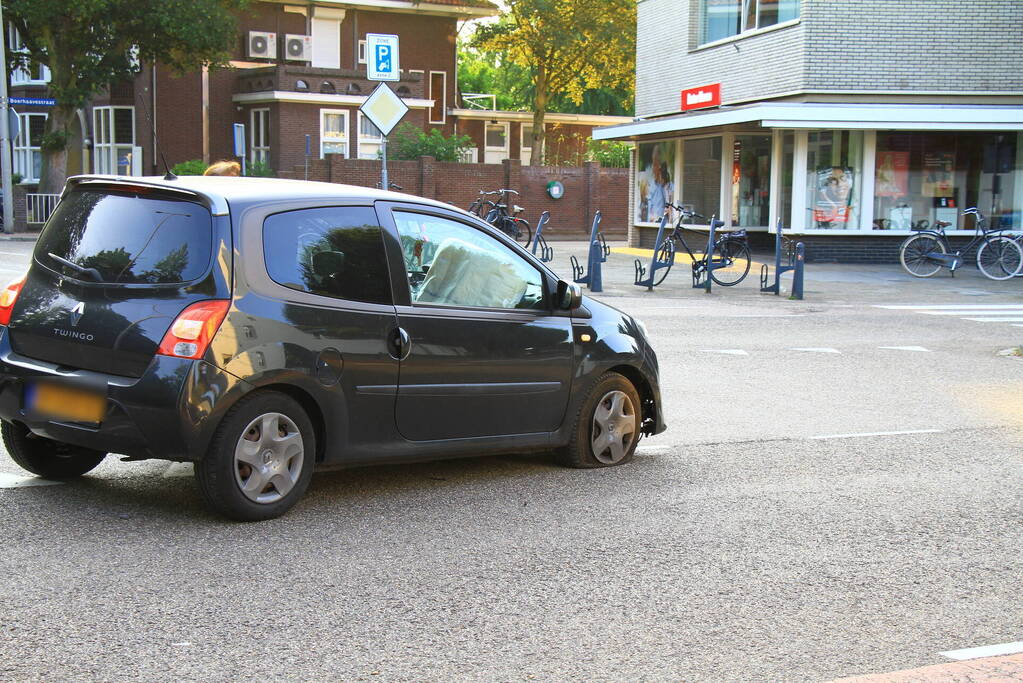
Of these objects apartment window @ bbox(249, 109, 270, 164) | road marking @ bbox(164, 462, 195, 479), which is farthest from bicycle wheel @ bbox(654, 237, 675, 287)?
apartment window @ bbox(249, 109, 270, 164)

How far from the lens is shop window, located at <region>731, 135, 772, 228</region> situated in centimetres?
2802

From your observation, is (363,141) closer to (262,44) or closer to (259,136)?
(259,136)

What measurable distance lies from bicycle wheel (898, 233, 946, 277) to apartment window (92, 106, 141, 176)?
1247 inches

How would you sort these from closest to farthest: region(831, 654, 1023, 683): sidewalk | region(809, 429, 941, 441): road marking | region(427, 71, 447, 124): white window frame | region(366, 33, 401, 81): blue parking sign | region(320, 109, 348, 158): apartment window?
1. region(831, 654, 1023, 683): sidewalk
2. region(809, 429, 941, 441): road marking
3. region(366, 33, 401, 81): blue parking sign
4. region(320, 109, 348, 158): apartment window
5. region(427, 71, 447, 124): white window frame

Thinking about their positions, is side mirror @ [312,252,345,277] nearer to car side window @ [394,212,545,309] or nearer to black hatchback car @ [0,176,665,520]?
black hatchback car @ [0,176,665,520]

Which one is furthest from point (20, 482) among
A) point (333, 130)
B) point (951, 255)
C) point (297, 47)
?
point (297, 47)

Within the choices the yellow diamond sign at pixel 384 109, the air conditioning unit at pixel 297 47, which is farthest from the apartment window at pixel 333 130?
the yellow diamond sign at pixel 384 109

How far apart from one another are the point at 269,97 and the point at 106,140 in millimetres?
7111

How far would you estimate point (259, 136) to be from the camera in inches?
1831

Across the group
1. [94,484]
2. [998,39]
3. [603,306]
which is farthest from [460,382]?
[998,39]

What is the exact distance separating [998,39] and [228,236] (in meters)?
24.1

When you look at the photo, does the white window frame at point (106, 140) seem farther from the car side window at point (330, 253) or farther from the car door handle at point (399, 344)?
the car door handle at point (399, 344)

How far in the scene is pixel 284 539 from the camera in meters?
5.40

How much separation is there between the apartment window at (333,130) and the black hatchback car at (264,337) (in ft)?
132
